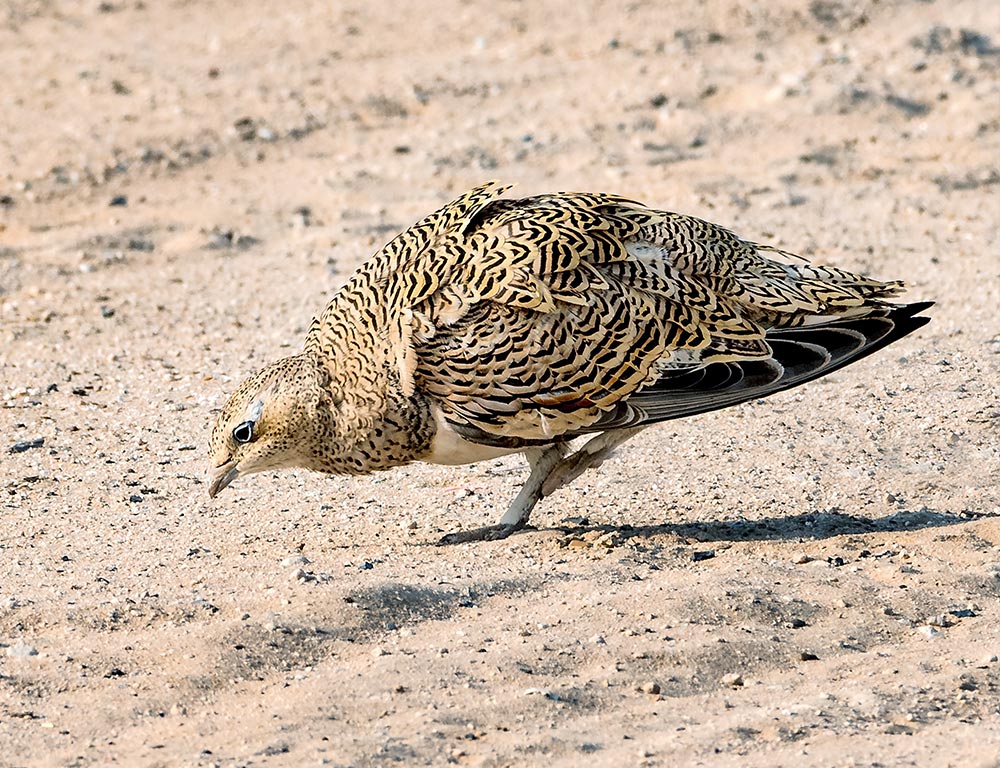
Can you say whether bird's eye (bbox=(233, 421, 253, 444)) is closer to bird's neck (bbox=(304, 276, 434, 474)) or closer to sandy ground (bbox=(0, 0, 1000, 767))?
bird's neck (bbox=(304, 276, 434, 474))

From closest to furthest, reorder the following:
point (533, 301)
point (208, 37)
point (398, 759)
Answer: point (398, 759), point (533, 301), point (208, 37)

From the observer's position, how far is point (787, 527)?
6.86 meters

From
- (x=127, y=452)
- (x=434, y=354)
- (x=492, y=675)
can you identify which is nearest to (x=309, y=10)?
(x=127, y=452)

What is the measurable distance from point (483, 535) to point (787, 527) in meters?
1.34

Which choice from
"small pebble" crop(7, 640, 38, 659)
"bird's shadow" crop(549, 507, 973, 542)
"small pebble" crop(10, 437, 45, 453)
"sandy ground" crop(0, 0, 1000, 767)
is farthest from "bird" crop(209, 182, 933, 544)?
"small pebble" crop(10, 437, 45, 453)

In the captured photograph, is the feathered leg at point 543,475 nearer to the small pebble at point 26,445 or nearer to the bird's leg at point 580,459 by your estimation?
the bird's leg at point 580,459

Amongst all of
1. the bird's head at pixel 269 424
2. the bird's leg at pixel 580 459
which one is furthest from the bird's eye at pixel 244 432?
the bird's leg at pixel 580 459

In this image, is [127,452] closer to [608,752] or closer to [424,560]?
[424,560]

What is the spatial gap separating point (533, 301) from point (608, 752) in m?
2.11

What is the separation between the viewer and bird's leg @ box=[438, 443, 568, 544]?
680cm

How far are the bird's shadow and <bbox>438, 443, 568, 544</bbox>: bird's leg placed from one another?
19cm

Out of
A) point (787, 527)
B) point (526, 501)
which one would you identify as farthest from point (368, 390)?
point (787, 527)

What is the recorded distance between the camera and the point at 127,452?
8.02 m

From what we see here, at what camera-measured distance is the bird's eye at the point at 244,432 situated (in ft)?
21.8
